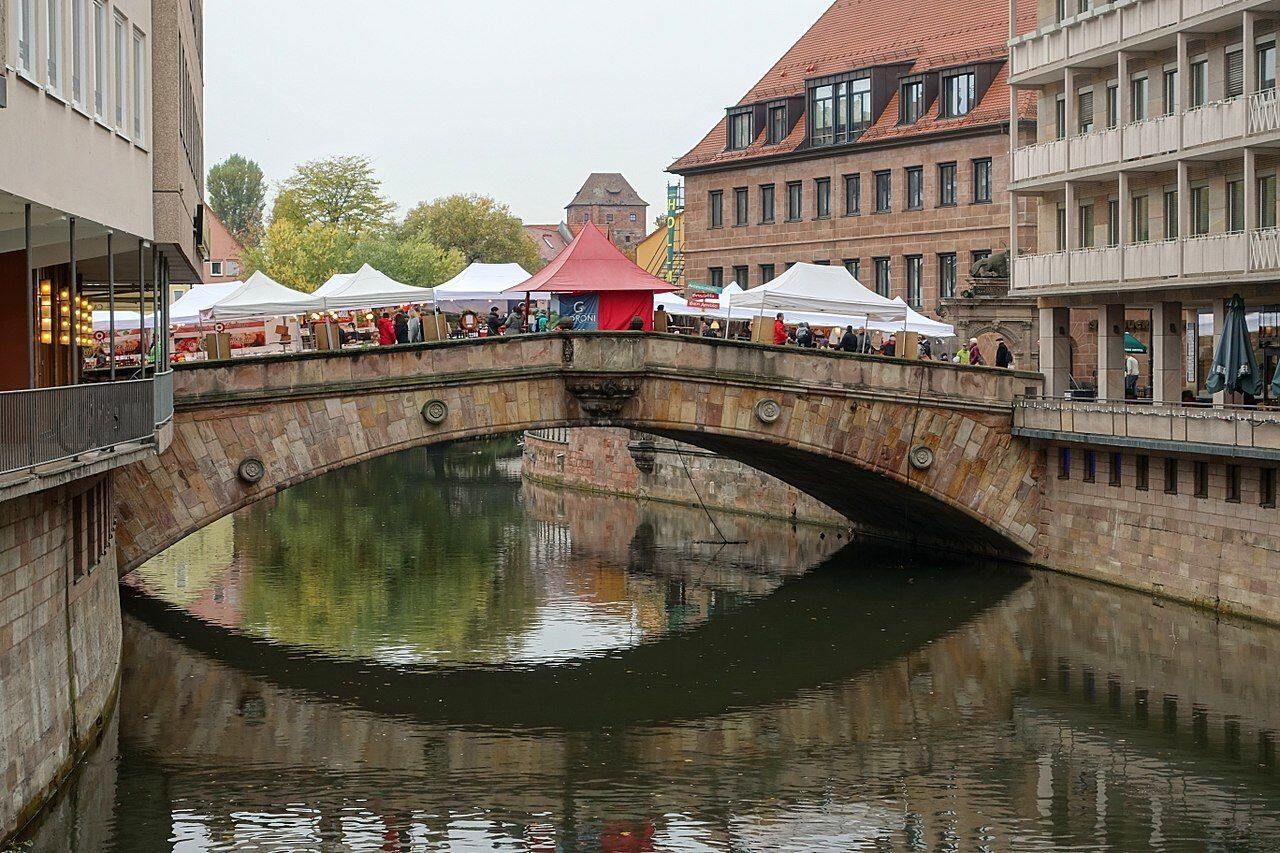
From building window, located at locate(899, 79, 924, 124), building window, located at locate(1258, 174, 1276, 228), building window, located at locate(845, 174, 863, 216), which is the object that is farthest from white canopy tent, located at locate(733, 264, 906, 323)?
building window, located at locate(845, 174, 863, 216)

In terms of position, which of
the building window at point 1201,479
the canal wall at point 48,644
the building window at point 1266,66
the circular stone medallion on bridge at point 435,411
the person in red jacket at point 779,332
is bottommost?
the canal wall at point 48,644

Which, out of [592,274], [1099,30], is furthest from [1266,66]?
[592,274]

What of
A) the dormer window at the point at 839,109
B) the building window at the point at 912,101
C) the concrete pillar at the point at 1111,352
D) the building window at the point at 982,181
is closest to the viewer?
the concrete pillar at the point at 1111,352

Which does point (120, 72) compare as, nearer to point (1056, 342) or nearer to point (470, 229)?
point (1056, 342)

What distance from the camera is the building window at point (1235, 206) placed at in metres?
35.4

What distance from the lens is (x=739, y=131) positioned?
68.6 m

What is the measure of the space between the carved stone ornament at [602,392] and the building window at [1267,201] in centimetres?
1141

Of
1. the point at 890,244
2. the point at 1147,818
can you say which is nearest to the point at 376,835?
the point at 1147,818

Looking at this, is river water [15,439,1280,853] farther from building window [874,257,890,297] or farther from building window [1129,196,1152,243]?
building window [874,257,890,297]

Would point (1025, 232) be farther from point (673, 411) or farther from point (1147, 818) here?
point (1147, 818)

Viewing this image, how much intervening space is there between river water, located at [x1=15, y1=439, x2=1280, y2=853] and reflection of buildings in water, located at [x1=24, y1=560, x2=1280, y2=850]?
0.21ft

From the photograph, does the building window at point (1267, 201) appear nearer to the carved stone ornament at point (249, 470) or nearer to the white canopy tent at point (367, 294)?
the white canopy tent at point (367, 294)

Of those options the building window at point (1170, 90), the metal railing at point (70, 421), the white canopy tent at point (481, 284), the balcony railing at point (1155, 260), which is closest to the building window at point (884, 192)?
the white canopy tent at point (481, 284)

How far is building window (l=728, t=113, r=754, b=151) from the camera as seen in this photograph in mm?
68062
